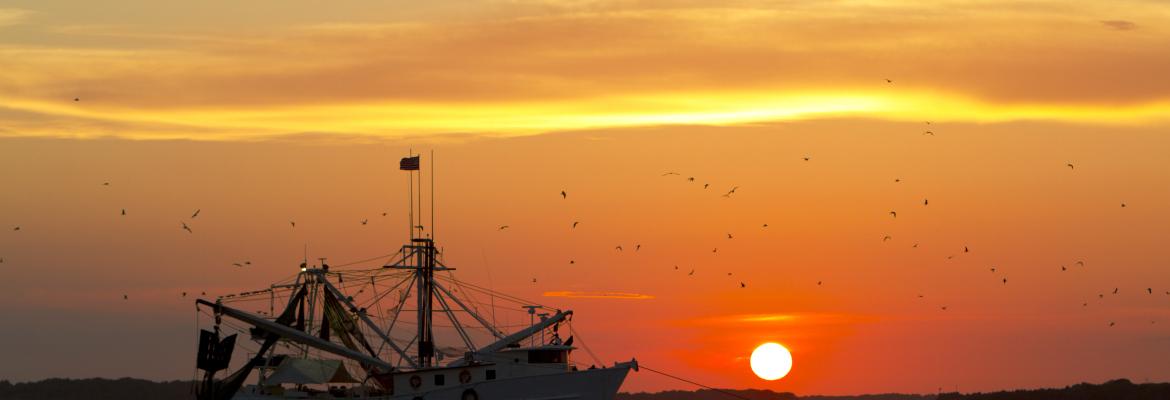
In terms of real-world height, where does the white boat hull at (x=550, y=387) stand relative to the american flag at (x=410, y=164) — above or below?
below

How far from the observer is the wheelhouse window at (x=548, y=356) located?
98.7 metres

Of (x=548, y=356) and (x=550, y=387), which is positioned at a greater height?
(x=548, y=356)

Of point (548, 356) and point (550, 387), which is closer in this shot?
point (550, 387)

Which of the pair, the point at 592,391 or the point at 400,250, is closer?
the point at 592,391

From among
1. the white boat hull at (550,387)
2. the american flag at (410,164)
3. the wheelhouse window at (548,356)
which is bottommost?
the white boat hull at (550,387)

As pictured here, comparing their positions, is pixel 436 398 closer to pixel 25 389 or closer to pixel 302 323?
pixel 302 323

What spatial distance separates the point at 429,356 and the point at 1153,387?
67833 mm

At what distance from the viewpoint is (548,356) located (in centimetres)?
9869

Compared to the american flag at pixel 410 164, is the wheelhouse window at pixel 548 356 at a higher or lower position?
lower

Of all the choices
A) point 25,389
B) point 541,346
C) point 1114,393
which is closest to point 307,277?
point 541,346

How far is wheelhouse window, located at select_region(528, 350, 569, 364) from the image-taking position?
98688 mm

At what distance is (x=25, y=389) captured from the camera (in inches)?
7869

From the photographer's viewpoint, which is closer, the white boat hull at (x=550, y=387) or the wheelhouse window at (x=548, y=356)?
the white boat hull at (x=550, y=387)

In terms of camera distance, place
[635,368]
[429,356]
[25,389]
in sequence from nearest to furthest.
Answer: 1. [635,368]
2. [429,356]
3. [25,389]
